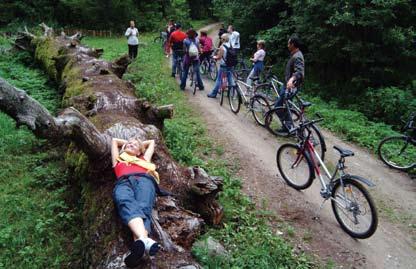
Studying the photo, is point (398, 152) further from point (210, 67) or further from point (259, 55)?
point (210, 67)

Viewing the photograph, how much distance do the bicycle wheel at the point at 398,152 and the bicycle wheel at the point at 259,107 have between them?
2.99m

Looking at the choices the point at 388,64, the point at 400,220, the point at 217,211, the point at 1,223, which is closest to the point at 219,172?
the point at 217,211

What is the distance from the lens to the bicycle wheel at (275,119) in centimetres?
930

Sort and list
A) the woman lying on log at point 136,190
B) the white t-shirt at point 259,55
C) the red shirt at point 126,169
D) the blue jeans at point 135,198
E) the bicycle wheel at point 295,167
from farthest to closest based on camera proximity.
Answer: the white t-shirt at point 259,55 < the bicycle wheel at point 295,167 < the red shirt at point 126,169 < the blue jeans at point 135,198 < the woman lying on log at point 136,190

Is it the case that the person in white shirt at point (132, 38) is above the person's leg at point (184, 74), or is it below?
above

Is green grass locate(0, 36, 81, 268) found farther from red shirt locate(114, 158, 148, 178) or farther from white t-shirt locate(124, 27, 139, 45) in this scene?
white t-shirt locate(124, 27, 139, 45)

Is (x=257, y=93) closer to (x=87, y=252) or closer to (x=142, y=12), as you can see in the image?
(x=87, y=252)

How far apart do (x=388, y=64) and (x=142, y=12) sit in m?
26.6

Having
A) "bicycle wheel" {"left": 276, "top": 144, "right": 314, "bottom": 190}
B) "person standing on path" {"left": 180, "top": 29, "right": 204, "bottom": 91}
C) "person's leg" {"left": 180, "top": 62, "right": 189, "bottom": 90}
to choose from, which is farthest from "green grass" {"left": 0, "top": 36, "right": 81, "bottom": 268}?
"person standing on path" {"left": 180, "top": 29, "right": 204, "bottom": 91}

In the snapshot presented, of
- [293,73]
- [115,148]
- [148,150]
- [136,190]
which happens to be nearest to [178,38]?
[293,73]

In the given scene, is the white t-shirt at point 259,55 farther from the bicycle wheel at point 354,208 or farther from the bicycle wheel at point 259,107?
the bicycle wheel at point 354,208

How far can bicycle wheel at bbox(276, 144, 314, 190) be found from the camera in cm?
695

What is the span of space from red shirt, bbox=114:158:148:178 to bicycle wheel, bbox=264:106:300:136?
198 inches

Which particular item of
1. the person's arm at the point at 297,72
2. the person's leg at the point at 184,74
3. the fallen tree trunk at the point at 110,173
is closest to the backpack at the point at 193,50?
the person's leg at the point at 184,74
